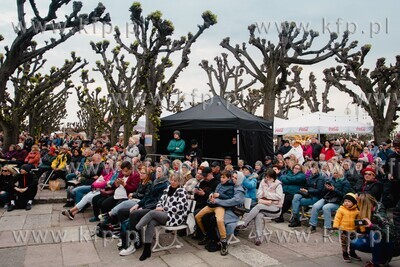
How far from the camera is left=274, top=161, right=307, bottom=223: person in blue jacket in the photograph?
7102 mm

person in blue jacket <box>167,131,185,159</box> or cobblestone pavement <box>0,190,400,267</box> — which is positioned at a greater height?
person in blue jacket <box>167,131,185,159</box>

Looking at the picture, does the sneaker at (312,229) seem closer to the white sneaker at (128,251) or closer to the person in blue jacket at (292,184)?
the person in blue jacket at (292,184)

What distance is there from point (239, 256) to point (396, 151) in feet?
10.0

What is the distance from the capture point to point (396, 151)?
5.34 m

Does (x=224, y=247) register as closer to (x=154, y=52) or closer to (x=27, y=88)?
(x=154, y=52)

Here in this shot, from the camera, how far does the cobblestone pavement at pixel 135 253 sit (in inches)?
187

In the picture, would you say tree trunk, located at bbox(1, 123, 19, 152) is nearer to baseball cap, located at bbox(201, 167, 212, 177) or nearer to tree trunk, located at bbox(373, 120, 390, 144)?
baseball cap, located at bbox(201, 167, 212, 177)

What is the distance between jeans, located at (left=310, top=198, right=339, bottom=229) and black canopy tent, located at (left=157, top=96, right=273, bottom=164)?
4.76 metres

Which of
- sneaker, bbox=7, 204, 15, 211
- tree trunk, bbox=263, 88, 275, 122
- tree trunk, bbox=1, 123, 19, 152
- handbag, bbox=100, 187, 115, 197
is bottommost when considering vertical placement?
sneaker, bbox=7, 204, 15, 211

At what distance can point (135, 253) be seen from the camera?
5.14 m

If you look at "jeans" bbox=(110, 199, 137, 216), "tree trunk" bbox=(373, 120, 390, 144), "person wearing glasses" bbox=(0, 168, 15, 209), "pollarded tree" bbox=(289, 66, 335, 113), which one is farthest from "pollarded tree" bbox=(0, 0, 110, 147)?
"pollarded tree" bbox=(289, 66, 335, 113)

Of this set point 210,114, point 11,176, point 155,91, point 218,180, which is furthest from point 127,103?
point 218,180

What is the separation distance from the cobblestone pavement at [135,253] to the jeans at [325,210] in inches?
9.5

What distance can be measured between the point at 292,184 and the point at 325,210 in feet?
3.87
